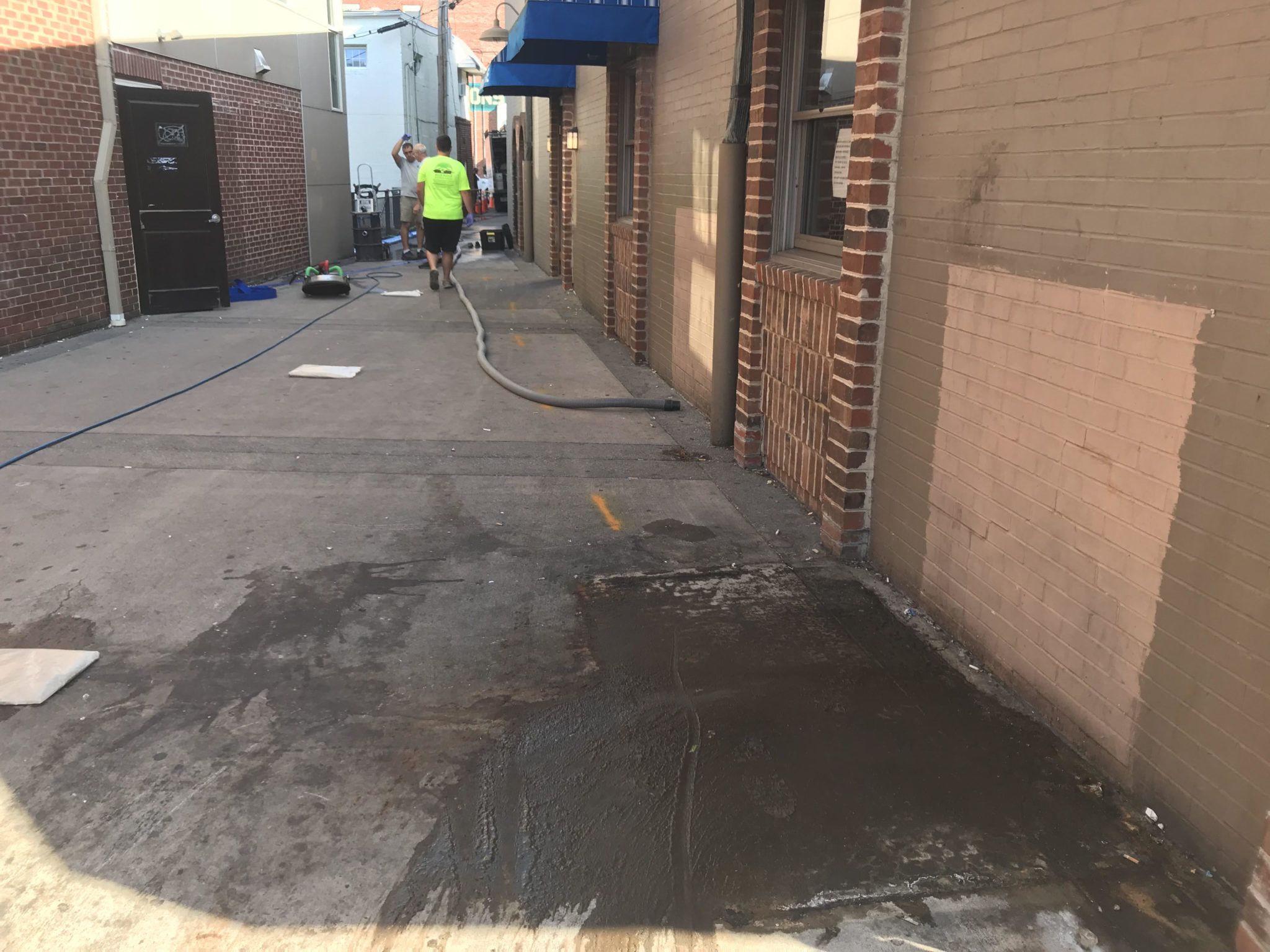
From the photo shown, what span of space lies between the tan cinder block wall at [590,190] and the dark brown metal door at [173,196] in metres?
4.71

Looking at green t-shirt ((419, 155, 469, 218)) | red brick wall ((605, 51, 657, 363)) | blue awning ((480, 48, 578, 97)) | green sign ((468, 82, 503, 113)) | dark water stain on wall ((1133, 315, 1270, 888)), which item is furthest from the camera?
green sign ((468, 82, 503, 113))

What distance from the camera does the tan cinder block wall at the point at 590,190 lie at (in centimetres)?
1205

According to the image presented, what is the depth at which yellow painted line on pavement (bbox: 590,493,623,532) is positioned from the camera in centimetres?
536

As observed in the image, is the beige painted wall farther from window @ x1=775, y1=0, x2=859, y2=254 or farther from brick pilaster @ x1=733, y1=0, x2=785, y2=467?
window @ x1=775, y1=0, x2=859, y2=254

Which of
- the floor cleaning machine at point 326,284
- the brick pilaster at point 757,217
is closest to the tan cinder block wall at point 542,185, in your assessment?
the floor cleaning machine at point 326,284

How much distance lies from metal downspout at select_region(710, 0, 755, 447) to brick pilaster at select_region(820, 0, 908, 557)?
1.67 m

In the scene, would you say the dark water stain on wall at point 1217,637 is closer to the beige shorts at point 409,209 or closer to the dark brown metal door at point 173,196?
the dark brown metal door at point 173,196

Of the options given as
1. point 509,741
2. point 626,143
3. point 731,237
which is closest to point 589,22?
point 626,143

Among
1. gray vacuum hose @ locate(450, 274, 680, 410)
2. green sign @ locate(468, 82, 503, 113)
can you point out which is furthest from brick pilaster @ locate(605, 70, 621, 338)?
green sign @ locate(468, 82, 503, 113)

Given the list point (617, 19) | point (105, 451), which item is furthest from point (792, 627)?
point (617, 19)

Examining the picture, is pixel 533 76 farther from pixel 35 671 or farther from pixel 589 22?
pixel 35 671

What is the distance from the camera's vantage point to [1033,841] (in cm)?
281

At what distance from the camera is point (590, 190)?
13133 mm

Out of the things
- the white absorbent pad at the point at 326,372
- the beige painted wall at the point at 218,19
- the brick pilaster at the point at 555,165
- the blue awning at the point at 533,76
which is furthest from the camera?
the brick pilaster at the point at 555,165
